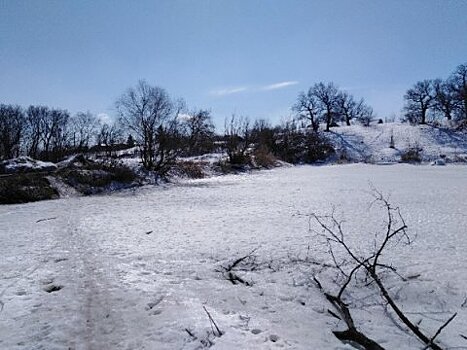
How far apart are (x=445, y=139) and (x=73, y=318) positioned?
168 feet

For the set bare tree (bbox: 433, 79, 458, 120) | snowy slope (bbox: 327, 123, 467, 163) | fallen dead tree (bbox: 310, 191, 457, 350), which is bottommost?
fallen dead tree (bbox: 310, 191, 457, 350)

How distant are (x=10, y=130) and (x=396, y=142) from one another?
48752 millimetres

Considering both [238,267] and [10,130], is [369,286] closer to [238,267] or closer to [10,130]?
[238,267]

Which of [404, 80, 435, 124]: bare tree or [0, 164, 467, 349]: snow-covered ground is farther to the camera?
[404, 80, 435, 124]: bare tree

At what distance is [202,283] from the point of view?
5.47 m

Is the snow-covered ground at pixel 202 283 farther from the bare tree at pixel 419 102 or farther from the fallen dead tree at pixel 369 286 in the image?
the bare tree at pixel 419 102

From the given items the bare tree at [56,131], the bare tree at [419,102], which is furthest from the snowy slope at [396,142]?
the bare tree at [56,131]

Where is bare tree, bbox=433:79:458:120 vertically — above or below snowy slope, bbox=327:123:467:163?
above

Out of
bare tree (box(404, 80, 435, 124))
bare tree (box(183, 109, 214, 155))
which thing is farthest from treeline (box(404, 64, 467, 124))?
bare tree (box(183, 109, 214, 155))

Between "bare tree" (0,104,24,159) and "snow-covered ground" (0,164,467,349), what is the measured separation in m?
31.0

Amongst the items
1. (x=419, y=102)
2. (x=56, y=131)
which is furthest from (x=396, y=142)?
(x=56, y=131)

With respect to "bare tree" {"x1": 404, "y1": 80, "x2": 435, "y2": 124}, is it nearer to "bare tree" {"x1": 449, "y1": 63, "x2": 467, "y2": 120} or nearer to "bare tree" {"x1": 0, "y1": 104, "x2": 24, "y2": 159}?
"bare tree" {"x1": 449, "y1": 63, "x2": 467, "y2": 120}

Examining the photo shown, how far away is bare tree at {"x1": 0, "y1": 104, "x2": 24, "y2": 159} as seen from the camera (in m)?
36.2

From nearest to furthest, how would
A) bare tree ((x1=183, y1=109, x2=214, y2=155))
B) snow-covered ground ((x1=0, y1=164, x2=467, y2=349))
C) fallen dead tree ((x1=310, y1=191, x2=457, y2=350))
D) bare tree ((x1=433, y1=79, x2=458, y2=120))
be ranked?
fallen dead tree ((x1=310, y1=191, x2=457, y2=350)) → snow-covered ground ((x1=0, y1=164, x2=467, y2=349)) → bare tree ((x1=183, y1=109, x2=214, y2=155)) → bare tree ((x1=433, y1=79, x2=458, y2=120))
